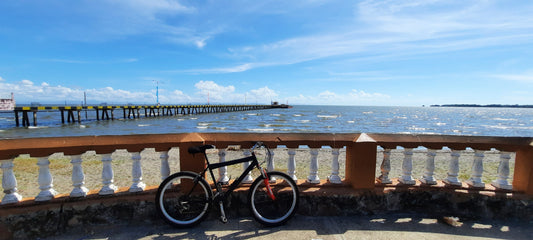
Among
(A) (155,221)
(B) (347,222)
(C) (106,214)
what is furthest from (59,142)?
(B) (347,222)

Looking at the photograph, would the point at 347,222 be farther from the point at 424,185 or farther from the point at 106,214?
the point at 106,214

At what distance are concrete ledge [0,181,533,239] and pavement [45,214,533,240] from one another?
12 cm

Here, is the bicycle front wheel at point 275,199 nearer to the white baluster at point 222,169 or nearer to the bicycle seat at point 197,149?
the white baluster at point 222,169

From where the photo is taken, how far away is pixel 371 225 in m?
3.48

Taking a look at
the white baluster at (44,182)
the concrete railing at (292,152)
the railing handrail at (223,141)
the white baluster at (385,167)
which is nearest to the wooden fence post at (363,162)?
the concrete railing at (292,152)

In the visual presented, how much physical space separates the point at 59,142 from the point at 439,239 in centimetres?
479

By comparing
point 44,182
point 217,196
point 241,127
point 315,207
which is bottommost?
point 241,127

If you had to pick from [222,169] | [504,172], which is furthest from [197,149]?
[504,172]

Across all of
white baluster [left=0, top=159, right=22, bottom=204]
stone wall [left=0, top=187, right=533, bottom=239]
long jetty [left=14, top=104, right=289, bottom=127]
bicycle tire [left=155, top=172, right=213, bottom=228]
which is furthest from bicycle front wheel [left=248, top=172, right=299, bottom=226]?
long jetty [left=14, top=104, right=289, bottom=127]

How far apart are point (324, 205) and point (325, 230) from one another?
1.53 ft

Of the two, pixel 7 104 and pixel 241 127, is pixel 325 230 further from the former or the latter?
pixel 7 104

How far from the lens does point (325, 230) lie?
10.9 feet

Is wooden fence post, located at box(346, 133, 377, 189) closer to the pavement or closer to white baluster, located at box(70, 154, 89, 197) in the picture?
the pavement

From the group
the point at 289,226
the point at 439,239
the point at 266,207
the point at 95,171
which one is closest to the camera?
the point at 439,239
